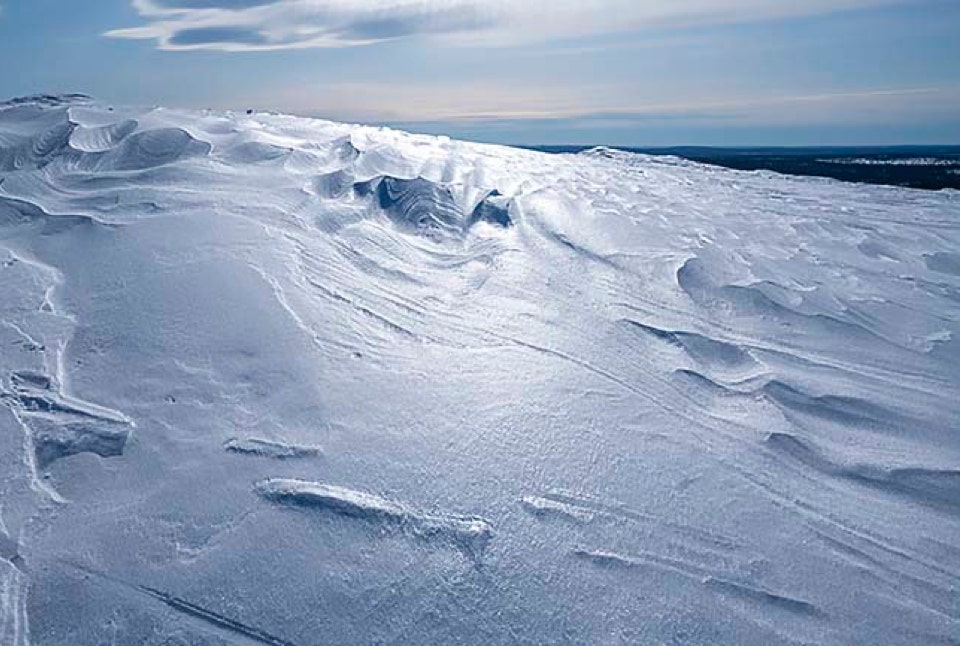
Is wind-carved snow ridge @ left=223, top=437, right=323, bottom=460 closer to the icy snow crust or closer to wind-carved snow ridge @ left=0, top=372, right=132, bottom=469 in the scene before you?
the icy snow crust

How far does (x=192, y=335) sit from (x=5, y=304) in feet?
2.44

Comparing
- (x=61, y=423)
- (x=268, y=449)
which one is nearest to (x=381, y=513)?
(x=268, y=449)

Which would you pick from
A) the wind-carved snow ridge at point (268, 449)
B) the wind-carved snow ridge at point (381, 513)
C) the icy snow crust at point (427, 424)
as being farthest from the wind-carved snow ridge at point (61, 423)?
the wind-carved snow ridge at point (381, 513)

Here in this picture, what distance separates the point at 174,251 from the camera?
3307 millimetres

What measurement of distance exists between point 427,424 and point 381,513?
1.44 ft

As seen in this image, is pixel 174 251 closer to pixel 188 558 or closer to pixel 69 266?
pixel 69 266

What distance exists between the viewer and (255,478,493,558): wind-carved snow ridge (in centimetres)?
207

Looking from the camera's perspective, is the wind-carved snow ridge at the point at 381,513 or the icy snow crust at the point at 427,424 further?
the wind-carved snow ridge at the point at 381,513

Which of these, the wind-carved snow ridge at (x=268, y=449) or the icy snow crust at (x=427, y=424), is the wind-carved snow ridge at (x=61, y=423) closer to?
the icy snow crust at (x=427, y=424)

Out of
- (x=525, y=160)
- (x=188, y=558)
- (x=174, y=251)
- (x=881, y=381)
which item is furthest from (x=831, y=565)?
(x=525, y=160)

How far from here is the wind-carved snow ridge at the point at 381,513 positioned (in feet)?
6.79

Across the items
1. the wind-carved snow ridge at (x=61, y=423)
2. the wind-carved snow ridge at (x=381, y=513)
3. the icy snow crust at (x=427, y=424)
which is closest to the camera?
the icy snow crust at (x=427, y=424)

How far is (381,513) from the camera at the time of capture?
6.94 feet

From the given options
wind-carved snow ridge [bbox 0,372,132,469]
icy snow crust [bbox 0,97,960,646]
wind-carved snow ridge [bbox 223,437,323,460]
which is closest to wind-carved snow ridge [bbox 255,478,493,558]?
icy snow crust [bbox 0,97,960,646]
